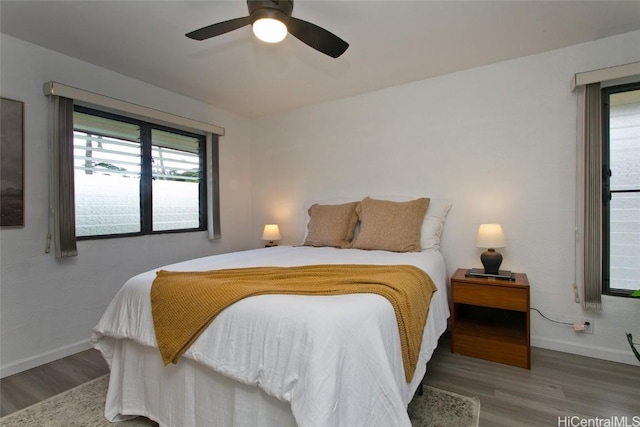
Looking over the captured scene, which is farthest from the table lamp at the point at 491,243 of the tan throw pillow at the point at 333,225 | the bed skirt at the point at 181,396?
the bed skirt at the point at 181,396

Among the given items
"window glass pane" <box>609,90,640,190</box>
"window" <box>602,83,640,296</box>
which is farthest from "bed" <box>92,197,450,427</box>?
"window glass pane" <box>609,90,640,190</box>

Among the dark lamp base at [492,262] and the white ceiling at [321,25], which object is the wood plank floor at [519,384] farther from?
the white ceiling at [321,25]

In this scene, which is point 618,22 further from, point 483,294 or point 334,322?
point 334,322

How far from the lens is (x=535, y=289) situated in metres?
2.56

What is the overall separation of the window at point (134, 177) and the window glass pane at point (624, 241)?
12.6 feet

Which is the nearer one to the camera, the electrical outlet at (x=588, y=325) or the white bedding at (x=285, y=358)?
the white bedding at (x=285, y=358)

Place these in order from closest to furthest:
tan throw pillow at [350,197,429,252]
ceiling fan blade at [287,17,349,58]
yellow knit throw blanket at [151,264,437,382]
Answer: yellow knit throw blanket at [151,264,437,382]
ceiling fan blade at [287,17,349,58]
tan throw pillow at [350,197,429,252]

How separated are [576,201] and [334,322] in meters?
2.38

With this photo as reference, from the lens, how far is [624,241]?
2.33 meters

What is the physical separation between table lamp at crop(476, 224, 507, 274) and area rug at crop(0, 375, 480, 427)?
1.02 m

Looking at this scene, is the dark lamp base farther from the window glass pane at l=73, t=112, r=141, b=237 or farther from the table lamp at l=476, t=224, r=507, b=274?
the window glass pane at l=73, t=112, r=141, b=237

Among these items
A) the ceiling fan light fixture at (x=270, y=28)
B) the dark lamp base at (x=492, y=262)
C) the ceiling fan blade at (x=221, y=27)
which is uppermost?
the ceiling fan blade at (x=221, y=27)

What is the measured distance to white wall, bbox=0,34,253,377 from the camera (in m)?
2.26

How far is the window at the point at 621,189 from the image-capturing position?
2307 millimetres
